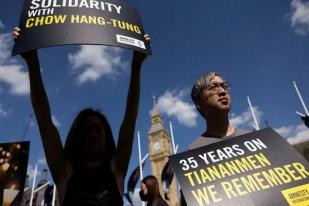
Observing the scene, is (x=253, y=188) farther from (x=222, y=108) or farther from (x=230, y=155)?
(x=222, y=108)

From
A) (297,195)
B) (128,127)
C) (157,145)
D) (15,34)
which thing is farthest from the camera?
(157,145)

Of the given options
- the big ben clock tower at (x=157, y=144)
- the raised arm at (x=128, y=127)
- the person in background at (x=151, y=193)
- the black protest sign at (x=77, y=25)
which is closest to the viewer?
the raised arm at (x=128, y=127)

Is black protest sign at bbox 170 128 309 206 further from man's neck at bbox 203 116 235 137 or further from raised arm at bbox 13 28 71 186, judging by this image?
raised arm at bbox 13 28 71 186

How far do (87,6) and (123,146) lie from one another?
1.25 m

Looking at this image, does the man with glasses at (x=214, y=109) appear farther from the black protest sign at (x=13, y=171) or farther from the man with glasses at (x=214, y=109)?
the black protest sign at (x=13, y=171)

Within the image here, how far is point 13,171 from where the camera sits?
2732 millimetres

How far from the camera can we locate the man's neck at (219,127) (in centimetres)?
267

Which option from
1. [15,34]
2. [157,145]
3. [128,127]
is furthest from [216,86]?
[157,145]

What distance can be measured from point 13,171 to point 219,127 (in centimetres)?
193

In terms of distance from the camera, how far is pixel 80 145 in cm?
196

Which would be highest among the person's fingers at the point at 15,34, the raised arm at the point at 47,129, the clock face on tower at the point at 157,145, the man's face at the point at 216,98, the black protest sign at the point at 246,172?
the clock face on tower at the point at 157,145

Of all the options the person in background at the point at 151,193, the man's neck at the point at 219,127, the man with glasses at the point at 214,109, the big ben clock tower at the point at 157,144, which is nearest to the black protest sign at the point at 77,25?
the man with glasses at the point at 214,109

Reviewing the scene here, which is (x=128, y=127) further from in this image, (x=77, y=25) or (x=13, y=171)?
(x=13, y=171)

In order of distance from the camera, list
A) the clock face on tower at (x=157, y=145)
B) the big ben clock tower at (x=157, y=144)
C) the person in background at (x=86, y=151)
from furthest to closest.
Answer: the clock face on tower at (x=157, y=145) < the big ben clock tower at (x=157, y=144) < the person in background at (x=86, y=151)
